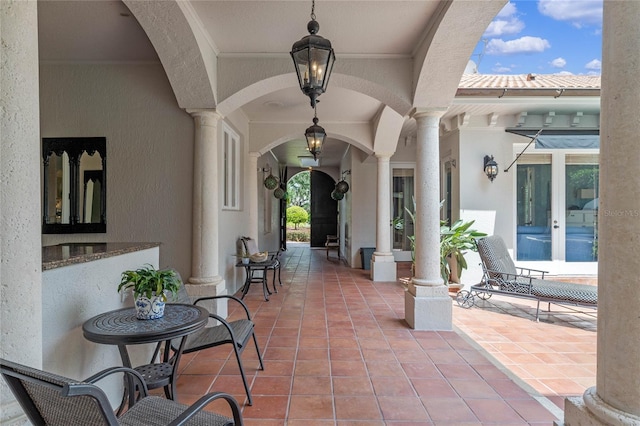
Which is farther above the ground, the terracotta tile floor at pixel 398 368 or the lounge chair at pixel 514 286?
the lounge chair at pixel 514 286

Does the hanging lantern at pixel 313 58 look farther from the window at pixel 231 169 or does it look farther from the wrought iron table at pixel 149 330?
the window at pixel 231 169

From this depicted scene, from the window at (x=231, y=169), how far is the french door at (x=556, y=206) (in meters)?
4.97

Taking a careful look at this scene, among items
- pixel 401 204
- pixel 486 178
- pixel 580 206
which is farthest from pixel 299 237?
pixel 580 206

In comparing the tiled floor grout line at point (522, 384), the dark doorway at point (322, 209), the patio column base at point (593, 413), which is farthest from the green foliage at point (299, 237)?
the patio column base at point (593, 413)

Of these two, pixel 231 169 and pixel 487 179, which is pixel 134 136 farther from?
pixel 487 179

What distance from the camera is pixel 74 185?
400cm

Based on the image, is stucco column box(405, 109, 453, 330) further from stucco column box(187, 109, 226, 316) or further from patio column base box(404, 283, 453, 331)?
stucco column box(187, 109, 226, 316)

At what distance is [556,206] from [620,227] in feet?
18.3

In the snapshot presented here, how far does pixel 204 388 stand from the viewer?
2.48 meters

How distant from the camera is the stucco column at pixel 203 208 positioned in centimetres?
379

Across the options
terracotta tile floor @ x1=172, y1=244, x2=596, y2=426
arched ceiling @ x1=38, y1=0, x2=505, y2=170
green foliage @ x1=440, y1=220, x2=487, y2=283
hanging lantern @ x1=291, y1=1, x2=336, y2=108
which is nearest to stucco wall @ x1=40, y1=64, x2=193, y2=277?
arched ceiling @ x1=38, y1=0, x2=505, y2=170

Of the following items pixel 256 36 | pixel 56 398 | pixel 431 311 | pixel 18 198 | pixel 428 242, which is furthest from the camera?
pixel 428 242

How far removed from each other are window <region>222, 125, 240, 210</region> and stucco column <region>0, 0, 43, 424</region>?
3.42 m

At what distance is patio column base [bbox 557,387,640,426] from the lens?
132 centimetres
